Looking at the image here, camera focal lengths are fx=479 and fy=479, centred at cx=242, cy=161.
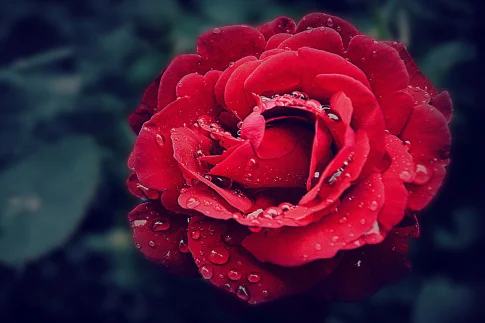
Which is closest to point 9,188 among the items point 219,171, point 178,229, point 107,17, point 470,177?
point 107,17

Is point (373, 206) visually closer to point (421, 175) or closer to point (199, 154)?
point (421, 175)

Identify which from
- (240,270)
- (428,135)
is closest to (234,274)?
(240,270)

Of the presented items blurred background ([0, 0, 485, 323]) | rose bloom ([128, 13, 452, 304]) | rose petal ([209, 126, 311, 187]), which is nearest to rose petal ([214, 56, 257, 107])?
rose bloom ([128, 13, 452, 304])

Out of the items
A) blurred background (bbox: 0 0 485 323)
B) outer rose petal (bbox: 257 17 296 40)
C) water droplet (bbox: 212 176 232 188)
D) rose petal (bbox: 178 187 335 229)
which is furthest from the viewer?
blurred background (bbox: 0 0 485 323)

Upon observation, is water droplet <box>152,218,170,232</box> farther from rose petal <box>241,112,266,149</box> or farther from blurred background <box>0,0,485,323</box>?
blurred background <box>0,0,485,323</box>

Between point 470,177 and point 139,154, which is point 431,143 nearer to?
point 139,154

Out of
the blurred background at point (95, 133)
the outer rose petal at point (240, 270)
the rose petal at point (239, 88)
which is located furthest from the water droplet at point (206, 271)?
the blurred background at point (95, 133)
